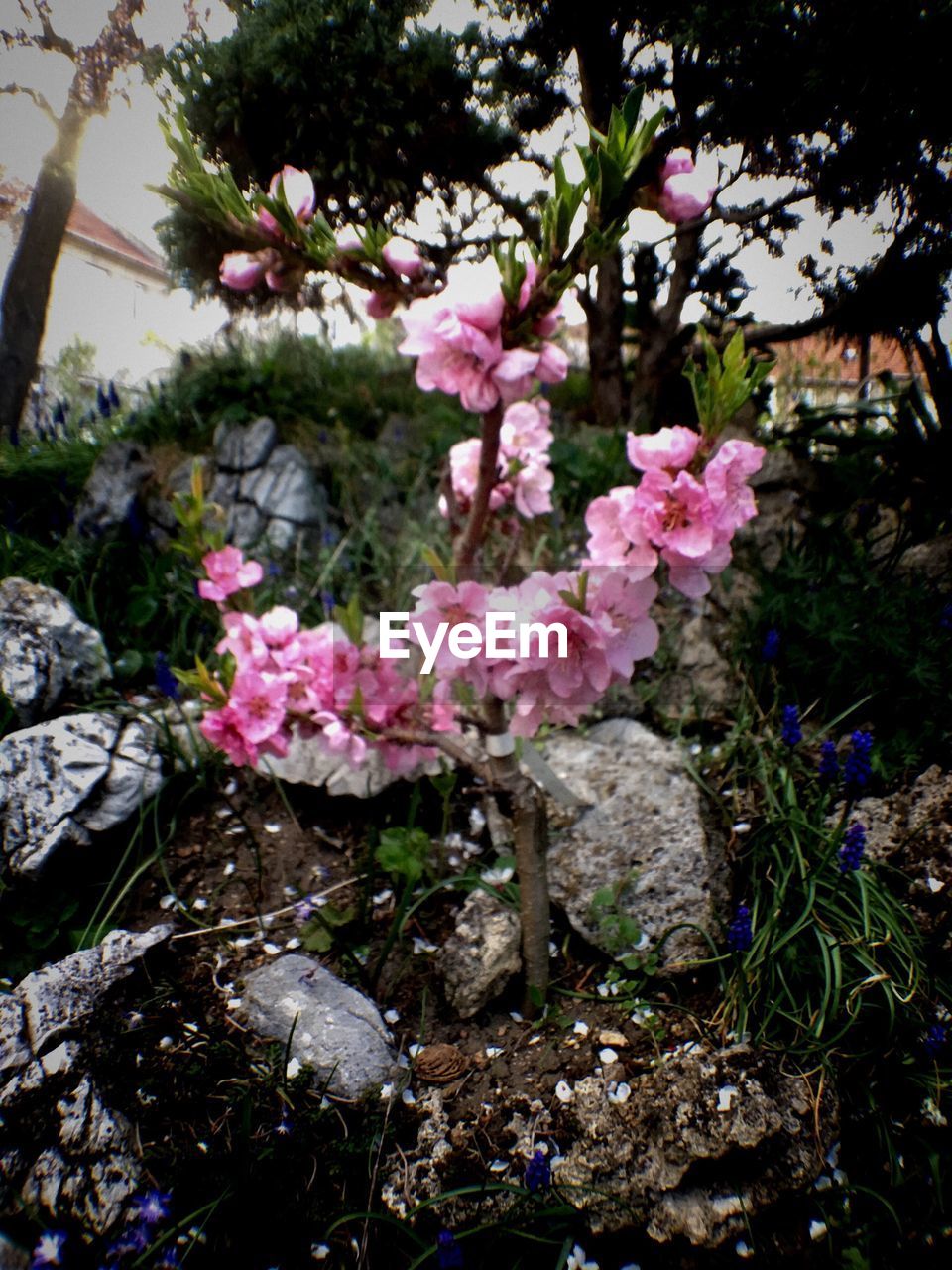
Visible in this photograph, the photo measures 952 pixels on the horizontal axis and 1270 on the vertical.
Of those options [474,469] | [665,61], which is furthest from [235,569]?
[665,61]

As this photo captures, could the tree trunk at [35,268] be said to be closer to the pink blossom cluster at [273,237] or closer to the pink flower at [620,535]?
the pink blossom cluster at [273,237]

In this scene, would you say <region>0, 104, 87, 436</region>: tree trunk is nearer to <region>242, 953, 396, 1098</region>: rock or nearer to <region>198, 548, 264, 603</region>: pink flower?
<region>198, 548, 264, 603</region>: pink flower

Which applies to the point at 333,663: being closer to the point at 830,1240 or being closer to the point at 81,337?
the point at 830,1240

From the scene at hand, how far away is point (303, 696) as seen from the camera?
1.33 metres

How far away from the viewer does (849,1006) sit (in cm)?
133

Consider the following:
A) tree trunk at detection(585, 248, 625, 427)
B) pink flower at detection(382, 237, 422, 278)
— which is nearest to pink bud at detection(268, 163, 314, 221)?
pink flower at detection(382, 237, 422, 278)

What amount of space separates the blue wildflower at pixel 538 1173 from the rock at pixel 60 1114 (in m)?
0.61

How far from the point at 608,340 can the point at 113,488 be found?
Result: 230 centimetres

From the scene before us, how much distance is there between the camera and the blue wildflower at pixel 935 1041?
121 cm

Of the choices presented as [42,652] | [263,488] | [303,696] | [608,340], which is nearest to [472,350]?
[303,696]

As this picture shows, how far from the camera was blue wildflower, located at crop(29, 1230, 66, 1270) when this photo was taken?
3.14 feet

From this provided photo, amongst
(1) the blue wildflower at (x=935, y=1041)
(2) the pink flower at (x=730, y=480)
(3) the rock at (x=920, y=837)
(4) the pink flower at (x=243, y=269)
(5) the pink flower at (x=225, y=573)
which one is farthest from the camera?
(3) the rock at (x=920, y=837)

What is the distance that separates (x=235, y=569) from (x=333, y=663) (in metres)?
0.32

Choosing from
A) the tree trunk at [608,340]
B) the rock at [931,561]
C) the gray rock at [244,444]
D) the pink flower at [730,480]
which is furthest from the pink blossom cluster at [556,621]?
the tree trunk at [608,340]
